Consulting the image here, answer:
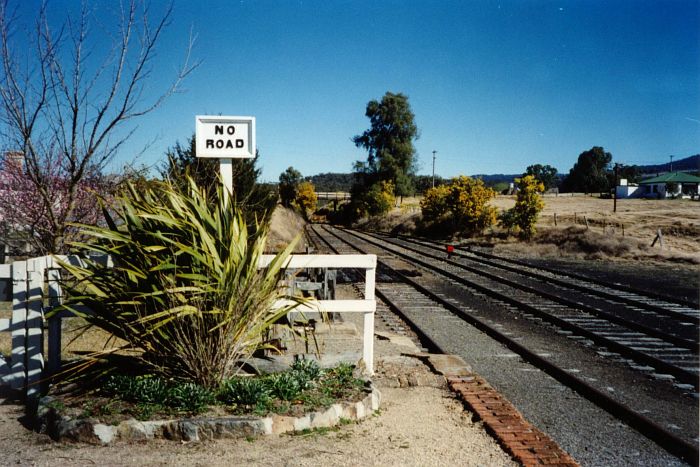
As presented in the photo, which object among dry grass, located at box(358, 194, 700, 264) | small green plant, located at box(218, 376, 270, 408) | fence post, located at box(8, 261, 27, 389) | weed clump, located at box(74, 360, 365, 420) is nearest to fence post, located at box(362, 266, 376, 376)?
weed clump, located at box(74, 360, 365, 420)

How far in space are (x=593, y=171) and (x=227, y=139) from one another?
325 feet

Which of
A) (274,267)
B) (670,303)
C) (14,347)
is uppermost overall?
(274,267)

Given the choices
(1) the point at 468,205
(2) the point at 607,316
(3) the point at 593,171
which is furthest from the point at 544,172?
(2) the point at 607,316

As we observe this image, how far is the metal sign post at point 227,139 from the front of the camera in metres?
5.25

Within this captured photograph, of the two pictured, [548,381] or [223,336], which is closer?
[223,336]

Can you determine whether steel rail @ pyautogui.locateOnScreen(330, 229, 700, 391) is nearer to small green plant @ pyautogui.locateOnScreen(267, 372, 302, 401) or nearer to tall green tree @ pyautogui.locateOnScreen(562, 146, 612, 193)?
small green plant @ pyautogui.locateOnScreen(267, 372, 302, 401)

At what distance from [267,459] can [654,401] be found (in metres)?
4.38

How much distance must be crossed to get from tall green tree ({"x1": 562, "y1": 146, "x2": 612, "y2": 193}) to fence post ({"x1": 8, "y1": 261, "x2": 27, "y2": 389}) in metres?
95.4

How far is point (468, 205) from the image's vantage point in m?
34.9

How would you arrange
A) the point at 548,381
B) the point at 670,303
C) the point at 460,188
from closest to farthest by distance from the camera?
the point at 548,381 < the point at 670,303 < the point at 460,188

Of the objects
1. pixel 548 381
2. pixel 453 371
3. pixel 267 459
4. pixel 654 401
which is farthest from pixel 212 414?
pixel 654 401

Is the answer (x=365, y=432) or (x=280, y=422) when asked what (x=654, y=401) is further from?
(x=280, y=422)

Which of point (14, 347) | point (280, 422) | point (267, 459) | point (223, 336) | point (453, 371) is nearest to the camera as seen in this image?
point (267, 459)

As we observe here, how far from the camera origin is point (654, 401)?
5910 millimetres
